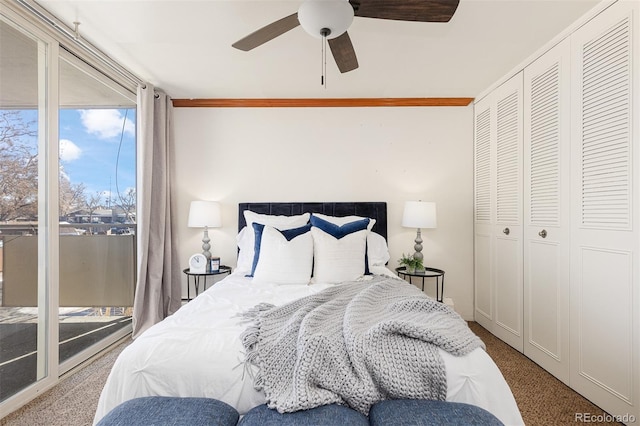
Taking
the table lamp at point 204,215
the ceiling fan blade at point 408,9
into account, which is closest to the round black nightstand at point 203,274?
the table lamp at point 204,215

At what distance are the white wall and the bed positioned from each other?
23.9 inches

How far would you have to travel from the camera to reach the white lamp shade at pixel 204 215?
3.11 m

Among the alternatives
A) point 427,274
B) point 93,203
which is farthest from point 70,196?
point 427,274

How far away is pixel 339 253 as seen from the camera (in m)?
2.54

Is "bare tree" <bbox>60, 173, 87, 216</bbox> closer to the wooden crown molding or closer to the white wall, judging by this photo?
the white wall

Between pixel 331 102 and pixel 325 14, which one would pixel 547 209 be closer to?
pixel 325 14

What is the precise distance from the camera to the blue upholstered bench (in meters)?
1.04

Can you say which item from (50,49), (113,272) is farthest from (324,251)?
(50,49)

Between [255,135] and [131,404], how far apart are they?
279 cm

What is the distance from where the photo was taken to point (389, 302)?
5.86 feet

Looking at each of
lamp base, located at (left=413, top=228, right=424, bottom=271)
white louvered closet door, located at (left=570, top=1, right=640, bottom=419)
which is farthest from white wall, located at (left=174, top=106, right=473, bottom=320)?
white louvered closet door, located at (left=570, top=1, right=640, bottom=419)

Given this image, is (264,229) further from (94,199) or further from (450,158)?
(450,158)

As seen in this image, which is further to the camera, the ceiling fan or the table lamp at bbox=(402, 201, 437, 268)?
the table lamp at bbox=(402, 201, 437, 268)

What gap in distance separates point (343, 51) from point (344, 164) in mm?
1608
